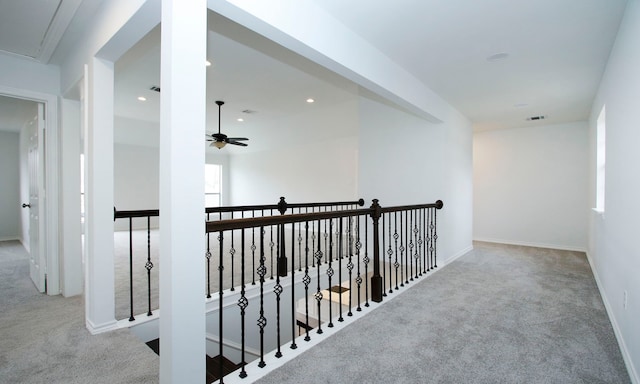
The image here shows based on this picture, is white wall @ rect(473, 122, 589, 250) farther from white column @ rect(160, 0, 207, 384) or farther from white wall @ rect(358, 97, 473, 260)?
white column @ rect(160, 0, 207, 384)

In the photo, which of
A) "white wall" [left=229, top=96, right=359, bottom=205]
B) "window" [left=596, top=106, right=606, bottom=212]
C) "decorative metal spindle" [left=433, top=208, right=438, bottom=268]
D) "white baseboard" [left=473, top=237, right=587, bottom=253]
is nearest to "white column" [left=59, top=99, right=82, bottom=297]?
"white wall" [left=229, top=96, right=359, bottom=205]

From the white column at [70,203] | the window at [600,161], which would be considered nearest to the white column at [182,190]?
the white column at [70,203]

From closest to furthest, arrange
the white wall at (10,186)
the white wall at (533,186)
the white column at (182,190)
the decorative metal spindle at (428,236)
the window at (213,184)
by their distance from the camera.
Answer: the white column at (182,190) → the decorative metal spindle at (428,236) → the white wall at (533,186) → the white wall at (10,186) → the window at (213,184)

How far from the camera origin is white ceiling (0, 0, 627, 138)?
2.26 meters

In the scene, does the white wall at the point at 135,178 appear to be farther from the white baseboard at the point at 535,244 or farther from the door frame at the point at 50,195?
the white baseboard at the point at 535,244

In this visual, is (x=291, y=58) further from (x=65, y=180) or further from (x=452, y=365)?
(x=452, y=365)

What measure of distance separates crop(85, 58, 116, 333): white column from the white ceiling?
0.56 meters

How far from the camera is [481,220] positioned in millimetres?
6602

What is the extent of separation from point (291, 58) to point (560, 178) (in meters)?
5.46

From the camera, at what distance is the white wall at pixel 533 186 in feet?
18.4

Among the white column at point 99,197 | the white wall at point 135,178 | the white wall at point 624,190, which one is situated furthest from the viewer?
the white wall at point 135,178

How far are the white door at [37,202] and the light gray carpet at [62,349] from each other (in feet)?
1.24

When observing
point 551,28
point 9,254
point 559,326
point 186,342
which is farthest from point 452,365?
point 9,254

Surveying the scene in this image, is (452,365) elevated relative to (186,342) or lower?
lower
